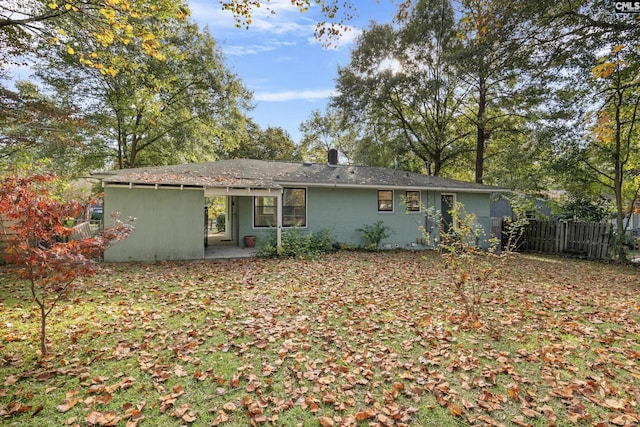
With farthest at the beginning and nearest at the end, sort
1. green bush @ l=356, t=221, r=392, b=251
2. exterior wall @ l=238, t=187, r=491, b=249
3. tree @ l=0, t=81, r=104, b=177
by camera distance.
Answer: green bush @ l=356, t=221, r=392, b=251 → exterior wall @ l=238, t=187, r=491, b=249 → tree @ l=0, t=81, r=104, b=177

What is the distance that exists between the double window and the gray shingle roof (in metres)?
0.69

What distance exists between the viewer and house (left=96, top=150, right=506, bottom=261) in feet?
33.3

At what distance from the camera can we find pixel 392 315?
17.5 ft

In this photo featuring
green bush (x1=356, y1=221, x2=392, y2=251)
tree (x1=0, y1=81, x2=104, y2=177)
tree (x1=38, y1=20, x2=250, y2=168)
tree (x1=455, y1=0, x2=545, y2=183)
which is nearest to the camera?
tree (x1=455, y1=0, x2=545, y2=183)

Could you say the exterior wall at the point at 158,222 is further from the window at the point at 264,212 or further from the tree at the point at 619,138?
the tree at the point at 619,138

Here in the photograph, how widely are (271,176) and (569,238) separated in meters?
12.5

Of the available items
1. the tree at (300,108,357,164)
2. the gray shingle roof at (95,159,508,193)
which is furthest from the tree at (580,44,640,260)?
the tree at (300,108,357,164)

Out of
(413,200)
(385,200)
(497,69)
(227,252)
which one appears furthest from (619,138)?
(227,252)

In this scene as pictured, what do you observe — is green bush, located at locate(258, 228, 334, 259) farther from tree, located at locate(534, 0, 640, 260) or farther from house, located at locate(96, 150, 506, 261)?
tree, located at locate(534, 0, 640, 260)

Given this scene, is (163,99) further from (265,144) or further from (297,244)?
(297,244)

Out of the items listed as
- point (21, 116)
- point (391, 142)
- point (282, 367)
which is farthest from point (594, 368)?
point (391, 142)

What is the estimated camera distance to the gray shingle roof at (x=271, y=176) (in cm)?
1025

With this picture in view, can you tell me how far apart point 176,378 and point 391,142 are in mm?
20477

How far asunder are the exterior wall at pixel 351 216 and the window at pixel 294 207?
20 cm
